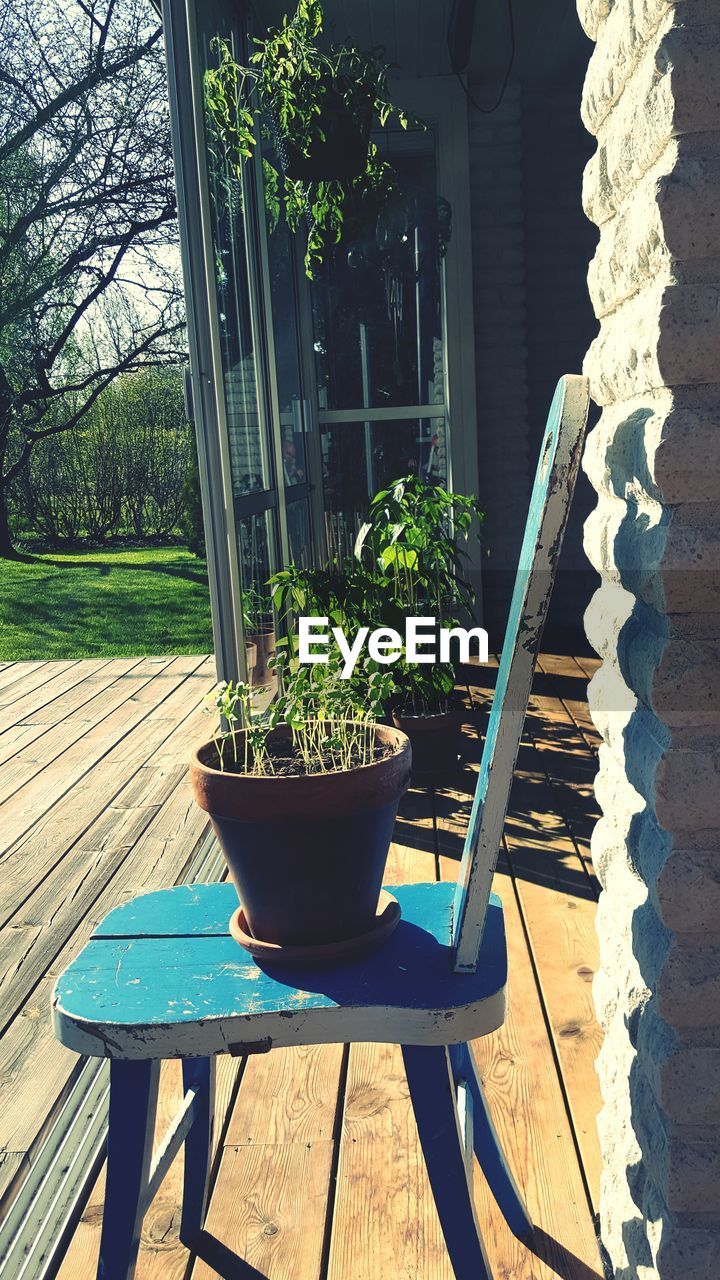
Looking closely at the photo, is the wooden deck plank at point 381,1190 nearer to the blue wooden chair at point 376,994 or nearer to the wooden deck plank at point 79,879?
the blue wooden chair at point 376,994

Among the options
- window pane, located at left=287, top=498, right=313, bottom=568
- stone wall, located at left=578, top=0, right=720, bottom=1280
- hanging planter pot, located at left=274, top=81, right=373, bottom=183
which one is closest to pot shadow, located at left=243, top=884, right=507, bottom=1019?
stone wall, located at left=578, top=0, right=720, bottom=1280

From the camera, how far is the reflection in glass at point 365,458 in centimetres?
500

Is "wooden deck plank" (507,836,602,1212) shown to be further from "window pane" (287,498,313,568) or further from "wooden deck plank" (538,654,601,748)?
"window pane" (287,498,313,568)

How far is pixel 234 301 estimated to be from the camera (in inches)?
137

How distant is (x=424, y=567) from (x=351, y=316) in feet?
6.67

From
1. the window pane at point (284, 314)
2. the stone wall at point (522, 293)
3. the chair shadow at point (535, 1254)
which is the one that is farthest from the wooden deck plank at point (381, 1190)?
the stone wall at point (522, 293)

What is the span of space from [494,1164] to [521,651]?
781 mm

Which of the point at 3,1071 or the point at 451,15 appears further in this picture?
the point at 451,15

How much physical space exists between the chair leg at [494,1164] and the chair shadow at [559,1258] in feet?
0.05

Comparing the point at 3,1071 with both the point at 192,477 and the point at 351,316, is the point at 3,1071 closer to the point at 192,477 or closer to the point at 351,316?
the point at 351,316

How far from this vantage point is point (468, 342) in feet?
16.3

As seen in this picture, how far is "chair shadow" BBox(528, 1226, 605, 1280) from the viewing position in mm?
1319

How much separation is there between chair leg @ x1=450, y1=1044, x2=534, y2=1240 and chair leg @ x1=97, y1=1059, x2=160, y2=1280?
0.48 meters

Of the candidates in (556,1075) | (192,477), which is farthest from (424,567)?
(192,477)
